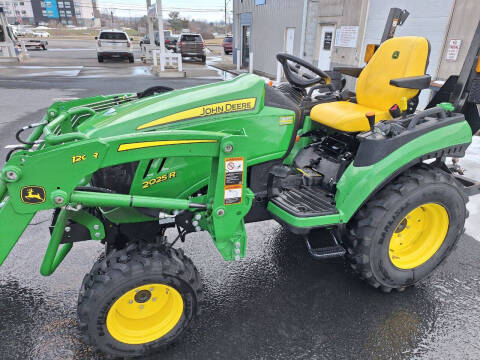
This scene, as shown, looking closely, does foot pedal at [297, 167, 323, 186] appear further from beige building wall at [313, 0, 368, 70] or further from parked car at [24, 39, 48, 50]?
parked car at [24, 39, 48, 50]

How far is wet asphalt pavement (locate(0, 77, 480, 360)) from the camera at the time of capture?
7.27 ft

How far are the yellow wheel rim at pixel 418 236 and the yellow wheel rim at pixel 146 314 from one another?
1571 millimetres

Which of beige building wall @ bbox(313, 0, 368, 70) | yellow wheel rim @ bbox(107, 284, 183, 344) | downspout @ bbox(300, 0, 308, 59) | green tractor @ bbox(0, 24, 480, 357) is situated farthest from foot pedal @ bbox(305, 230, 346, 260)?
downspout @ bbox(300, 0, 308, 59)

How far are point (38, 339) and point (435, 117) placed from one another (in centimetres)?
299

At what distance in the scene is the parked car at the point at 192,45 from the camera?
2081cm

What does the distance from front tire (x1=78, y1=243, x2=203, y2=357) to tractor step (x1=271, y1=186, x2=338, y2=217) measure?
0.74 meters

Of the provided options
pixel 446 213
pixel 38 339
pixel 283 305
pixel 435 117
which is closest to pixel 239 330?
pixel 283 305

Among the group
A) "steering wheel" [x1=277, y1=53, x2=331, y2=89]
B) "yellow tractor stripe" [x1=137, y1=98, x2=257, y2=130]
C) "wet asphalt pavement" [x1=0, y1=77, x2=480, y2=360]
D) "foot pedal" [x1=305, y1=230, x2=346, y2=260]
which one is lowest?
"wet asphalt pavement" [x1=0, y1=77, x2=480, y2=360]

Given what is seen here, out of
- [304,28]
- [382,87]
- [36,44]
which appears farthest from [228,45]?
[382,87]

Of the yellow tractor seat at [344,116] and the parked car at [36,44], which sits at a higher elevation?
the yellow tractor seat at [344,116]

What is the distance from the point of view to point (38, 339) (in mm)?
2234

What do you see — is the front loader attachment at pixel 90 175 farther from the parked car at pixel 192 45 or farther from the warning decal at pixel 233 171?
the parked car at pixel 192 45

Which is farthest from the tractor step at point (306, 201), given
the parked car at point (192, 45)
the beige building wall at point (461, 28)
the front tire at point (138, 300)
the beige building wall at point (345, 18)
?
the parked car at point (192, 45)

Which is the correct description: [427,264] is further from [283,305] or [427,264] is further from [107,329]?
[107,329]
